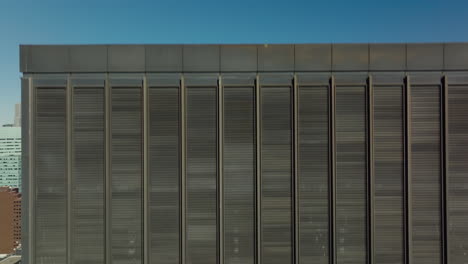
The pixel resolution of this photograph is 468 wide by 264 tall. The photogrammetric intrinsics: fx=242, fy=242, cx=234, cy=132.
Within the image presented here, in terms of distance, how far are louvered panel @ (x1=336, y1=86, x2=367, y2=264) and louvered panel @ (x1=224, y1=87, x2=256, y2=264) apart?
3805 mm

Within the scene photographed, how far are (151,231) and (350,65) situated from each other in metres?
11.4

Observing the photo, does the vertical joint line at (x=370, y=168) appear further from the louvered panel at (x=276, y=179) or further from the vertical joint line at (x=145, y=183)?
the vertical joint line at (x=145, y=183)

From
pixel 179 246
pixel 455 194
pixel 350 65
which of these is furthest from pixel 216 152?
pixel 455 194

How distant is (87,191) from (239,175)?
6678mm

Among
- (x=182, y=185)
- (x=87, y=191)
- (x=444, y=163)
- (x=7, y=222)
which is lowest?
(x=7, y=222)

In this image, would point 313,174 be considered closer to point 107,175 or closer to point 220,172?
point 220,172

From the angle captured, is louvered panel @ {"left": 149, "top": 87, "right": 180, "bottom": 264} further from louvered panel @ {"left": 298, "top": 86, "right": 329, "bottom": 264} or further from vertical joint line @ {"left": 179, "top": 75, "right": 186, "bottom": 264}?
louvered panel @ {"left": 298, "top": 86, "right": 329, "bottom": 264}

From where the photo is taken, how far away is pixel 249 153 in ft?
35.1

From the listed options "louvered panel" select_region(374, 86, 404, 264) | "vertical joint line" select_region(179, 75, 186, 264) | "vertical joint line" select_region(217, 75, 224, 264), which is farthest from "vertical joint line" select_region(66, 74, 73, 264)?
"louvered panel" select_region(374, 86, 404, 264)

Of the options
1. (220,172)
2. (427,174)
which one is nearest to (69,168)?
(220,172)

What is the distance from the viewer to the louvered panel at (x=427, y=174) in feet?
34.8

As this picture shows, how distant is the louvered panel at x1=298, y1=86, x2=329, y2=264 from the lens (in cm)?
1060

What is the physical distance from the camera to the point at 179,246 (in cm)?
1062

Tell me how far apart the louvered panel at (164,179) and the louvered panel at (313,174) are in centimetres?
548
